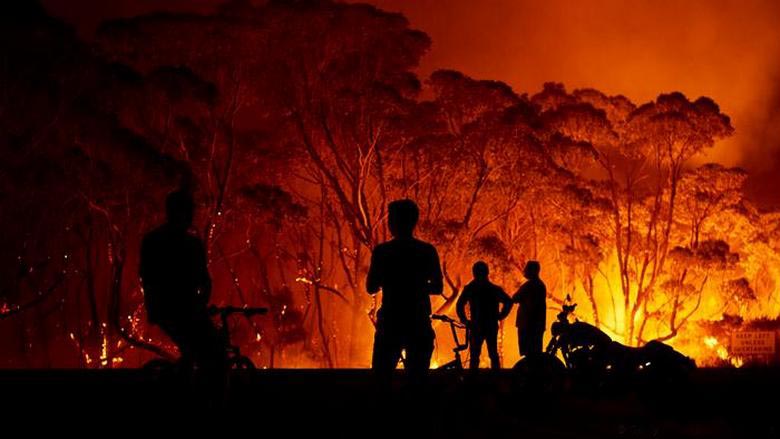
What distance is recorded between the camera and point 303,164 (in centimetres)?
3022

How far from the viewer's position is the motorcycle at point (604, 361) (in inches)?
359

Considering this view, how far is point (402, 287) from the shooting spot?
18.7ft

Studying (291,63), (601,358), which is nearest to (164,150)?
(291,63)

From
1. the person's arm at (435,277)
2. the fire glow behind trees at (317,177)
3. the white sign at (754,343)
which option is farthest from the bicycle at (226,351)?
the white sign at (754,343)

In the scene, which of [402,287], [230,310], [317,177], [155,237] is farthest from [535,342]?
[317,177]

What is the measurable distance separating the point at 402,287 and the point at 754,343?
2747 centimetres

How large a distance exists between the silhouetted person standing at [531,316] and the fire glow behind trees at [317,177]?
584 inches

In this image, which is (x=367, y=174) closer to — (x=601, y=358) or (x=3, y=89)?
(x=3, y=89)

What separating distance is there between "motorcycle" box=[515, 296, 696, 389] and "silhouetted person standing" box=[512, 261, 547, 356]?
0.69 feet

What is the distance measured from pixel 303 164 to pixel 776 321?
20777mm

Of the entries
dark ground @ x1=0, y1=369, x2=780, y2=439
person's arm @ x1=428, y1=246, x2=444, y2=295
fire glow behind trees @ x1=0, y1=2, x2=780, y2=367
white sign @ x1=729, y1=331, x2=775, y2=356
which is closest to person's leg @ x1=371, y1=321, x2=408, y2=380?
dark ground @ x1=0, y1=369, x2=780, y2=439

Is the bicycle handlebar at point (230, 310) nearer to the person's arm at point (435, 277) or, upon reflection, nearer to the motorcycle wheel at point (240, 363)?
the motorcycle wheel at point (240, 363)

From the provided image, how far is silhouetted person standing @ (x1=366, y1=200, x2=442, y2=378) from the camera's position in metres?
5.69

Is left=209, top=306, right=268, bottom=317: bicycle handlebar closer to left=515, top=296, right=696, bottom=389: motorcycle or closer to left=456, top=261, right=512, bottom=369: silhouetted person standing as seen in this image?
left=456, top=261, right=512, bottom=369: silhouetted person standing
